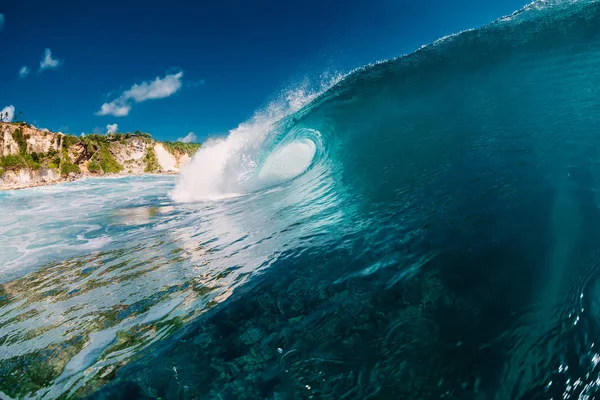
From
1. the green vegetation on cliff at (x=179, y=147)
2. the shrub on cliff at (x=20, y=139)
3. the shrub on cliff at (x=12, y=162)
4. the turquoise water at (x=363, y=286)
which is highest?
the shrub on cliff at (x=20, y=139)

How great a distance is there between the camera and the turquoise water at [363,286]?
1737 millimetres

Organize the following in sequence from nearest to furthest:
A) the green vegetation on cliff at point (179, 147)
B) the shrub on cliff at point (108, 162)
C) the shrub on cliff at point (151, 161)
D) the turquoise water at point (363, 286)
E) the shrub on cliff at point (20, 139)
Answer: the turquoise water at point (363, 286)
the shrub on cliff at point (20, 139)
the shrub on cliff at point (108, 162)
the shrub on cliff at point (151, 161)
the green vegetation on cliff at point (179, 147)

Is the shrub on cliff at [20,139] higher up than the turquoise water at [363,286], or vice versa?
the shrub on cliff at [20,139]

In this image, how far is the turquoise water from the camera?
5.70 ft

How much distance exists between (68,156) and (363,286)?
82293 millimetres

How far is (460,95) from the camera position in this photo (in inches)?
382

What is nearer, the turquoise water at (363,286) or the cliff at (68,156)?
the turquoise water at (363,286)

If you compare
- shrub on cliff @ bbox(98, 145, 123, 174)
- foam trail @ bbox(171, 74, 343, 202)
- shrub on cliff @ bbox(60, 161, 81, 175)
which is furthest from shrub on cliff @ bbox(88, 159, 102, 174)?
foam trail @ bbox(171, 74, 343, 202)

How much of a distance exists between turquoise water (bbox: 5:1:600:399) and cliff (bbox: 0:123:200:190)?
51981mm

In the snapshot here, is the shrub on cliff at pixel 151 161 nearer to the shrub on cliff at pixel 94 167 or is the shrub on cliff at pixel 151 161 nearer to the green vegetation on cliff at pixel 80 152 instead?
the green vegetation on cliff at pixel 80 152

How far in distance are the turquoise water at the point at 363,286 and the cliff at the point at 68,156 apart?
2046 inches

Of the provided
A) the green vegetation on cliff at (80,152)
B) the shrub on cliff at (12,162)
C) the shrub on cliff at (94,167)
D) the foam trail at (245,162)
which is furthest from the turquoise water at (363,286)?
the shrub on cliff at (94,167)

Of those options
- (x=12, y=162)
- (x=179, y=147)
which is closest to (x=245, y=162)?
(x=12, y=162)

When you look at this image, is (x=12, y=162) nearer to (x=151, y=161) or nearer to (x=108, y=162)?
(x=108, y=162)
